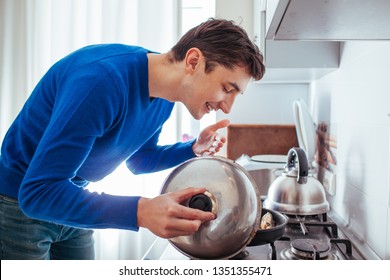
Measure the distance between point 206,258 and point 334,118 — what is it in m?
0.85

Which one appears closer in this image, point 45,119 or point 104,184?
point 45,119

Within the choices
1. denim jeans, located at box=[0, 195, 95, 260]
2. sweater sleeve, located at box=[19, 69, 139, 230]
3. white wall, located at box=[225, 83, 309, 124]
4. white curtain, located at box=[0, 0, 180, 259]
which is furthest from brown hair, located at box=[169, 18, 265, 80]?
white wall, located at box=[225, 83, 309, 124]

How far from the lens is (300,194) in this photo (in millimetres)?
891

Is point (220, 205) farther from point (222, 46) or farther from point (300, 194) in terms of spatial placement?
point (300, 194)

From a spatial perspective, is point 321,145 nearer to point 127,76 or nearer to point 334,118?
point 334,118

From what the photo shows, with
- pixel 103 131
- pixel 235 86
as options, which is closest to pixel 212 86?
pixel 235 86

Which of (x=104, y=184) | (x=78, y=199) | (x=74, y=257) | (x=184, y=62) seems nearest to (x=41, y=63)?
(x=104, y=184)

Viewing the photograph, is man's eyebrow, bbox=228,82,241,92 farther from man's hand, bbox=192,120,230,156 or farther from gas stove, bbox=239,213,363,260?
gas stove, bbox=239,213,363,260

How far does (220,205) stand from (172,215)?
0.26ft

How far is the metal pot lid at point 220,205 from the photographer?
1.70 ft

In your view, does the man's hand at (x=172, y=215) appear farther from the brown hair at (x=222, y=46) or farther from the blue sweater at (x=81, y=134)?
the brown hair at (x=222, y=46)

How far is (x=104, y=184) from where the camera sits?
5.27ft

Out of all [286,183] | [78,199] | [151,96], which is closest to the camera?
[78,199]

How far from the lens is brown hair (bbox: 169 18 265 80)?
2.13 ft
